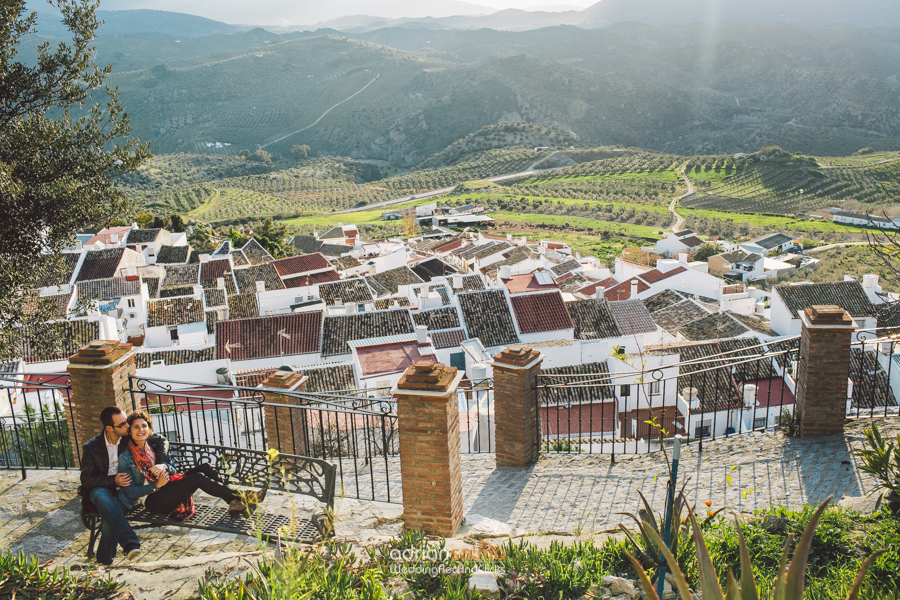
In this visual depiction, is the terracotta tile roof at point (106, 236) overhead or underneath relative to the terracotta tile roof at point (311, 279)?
overhead

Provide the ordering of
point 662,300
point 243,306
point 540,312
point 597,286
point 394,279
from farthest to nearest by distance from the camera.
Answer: point 394,279, point 597,286, point 662,300, point 243,306, point 540,312

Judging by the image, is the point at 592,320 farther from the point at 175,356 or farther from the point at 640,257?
the point at 640,257

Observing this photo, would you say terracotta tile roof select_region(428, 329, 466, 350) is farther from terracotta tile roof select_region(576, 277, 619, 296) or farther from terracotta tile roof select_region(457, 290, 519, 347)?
terracotta tile roof select_region(576, 277, 619, 296)

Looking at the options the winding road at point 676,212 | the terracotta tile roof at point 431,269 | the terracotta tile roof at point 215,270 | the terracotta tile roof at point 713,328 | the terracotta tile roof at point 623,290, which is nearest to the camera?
the terracotta tile roof at point 713,328

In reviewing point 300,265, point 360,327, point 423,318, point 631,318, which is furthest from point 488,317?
point 300,265

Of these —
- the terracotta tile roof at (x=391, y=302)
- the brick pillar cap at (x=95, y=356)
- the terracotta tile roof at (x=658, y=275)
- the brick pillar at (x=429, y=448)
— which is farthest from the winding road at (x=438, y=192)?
the brick pillar at (x=429, y=448)

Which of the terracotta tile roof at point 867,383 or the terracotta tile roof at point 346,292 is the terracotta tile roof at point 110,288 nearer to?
the terracotta tile roof at point 346,292

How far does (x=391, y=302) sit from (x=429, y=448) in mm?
26059

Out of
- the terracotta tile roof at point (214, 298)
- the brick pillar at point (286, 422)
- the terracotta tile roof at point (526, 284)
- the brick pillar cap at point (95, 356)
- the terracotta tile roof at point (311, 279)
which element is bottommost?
the terracotta tile roof at point (311, 279)

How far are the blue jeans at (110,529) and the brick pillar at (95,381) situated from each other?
137 centimetres

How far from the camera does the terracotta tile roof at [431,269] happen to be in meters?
40.7

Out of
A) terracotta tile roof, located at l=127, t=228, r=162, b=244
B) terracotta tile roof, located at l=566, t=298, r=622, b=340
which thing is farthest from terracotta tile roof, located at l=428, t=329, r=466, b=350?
terracotta tile roof, located at l=127, t=228, r=162, b=244

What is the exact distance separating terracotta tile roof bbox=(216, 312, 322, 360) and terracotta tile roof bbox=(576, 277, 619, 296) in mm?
17492

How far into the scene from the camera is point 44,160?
7574 millimetres
